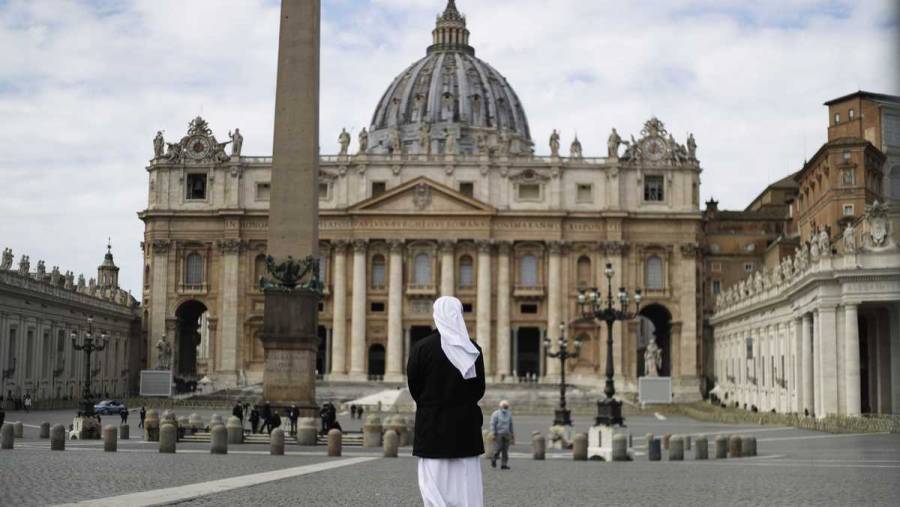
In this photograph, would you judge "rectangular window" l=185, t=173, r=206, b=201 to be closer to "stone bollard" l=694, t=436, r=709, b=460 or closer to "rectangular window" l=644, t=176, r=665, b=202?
"rectangular window" l=644, t=176, r=665, b=202

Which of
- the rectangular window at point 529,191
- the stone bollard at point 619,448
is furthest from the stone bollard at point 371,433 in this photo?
the rectangular window at point 529,191

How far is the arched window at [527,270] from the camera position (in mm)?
86875

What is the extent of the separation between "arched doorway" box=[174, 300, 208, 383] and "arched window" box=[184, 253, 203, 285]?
159 centimetres

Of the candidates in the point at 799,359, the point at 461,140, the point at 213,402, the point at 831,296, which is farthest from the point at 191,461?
the point at 461,140

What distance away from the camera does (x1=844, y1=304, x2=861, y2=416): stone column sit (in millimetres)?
43094

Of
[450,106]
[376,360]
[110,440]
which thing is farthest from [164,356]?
[110,440]

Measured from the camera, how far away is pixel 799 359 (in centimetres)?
5156

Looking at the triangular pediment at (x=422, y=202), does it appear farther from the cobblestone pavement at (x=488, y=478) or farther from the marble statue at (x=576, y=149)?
the cobblestone pavement at (x=488, y=478)

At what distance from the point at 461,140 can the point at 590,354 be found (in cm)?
3763

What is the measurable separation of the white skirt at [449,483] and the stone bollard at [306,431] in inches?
870

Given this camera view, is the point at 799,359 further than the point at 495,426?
Yes

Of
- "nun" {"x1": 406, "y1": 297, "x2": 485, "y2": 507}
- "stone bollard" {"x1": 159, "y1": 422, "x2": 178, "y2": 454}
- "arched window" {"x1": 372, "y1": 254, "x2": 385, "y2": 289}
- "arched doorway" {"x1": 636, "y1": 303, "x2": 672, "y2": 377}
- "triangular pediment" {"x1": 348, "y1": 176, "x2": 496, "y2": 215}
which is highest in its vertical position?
"triangular pediment" {"x1": 348, "y1": 176, "x2": 496, "y2": 215}

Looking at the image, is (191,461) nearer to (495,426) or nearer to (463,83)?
(495,426)

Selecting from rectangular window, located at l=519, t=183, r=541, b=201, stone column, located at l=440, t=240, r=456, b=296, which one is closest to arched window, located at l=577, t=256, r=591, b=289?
rectangular window, located at l=519, t=183, r=541, b=201
